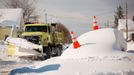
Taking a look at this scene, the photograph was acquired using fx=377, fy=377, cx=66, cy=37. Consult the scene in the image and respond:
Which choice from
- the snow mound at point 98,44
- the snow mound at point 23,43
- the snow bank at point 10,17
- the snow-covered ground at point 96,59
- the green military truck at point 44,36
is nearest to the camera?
the snow-covered ground at point 96,59

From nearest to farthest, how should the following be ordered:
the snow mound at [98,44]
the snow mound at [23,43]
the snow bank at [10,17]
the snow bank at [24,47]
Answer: the snow mound at [98,44], the snow bank at [24,47], the snow mound at [23,43], the snow bank at [10,17]

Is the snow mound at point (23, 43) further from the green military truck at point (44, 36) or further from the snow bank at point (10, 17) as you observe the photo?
the snow bank at point (10, 17)

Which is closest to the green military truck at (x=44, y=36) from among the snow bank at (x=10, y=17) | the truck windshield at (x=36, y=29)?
the truck windshield at (x=36, y=29)

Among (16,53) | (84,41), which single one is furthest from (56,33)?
(84,41)

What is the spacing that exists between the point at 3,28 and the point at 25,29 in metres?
26.8

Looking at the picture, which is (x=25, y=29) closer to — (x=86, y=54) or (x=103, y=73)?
(x=86, y=54)

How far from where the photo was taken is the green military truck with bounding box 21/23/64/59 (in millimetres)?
24531

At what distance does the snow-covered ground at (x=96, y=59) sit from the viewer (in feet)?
35.7

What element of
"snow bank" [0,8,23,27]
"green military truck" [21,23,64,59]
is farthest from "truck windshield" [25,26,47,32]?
"snow bank" [0,8,23,27]

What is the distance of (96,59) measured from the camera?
12.1 meters

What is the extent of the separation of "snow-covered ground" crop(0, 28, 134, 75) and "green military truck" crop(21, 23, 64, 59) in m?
9.26

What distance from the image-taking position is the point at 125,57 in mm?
12312

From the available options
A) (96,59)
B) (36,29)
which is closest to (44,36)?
(36,29)

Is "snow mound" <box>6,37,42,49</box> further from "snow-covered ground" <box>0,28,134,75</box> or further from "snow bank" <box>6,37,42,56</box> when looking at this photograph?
"snow-covered ground" <box>0,28,134,75</box>
